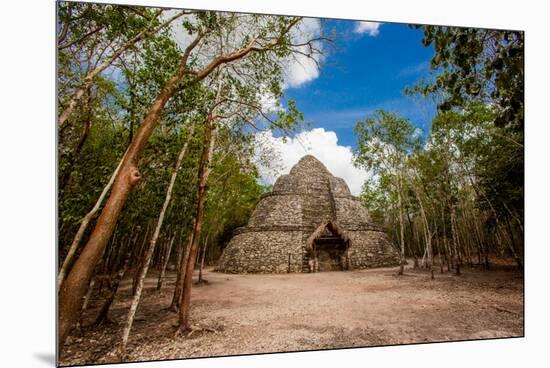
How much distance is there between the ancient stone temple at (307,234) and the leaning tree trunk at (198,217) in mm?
5601

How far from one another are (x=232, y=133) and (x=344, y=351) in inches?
140

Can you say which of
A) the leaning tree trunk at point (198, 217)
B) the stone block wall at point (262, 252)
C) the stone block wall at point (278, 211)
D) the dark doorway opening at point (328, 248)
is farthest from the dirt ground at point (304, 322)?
the stone block wall at point (278, 211)

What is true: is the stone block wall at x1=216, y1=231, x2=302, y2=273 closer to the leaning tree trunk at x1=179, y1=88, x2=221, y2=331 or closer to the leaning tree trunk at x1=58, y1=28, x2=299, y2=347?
the leaning tree trunk at x1=179, y1=88, x2=221, y2=331

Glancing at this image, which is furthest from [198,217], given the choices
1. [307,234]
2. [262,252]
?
[307,234]

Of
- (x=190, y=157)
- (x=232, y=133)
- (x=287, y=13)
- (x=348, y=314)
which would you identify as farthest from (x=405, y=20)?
(x=348, y=314)

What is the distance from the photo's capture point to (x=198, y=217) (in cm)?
388

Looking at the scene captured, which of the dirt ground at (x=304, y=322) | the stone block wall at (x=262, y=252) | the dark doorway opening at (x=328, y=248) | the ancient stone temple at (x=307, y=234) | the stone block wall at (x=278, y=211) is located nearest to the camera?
the dirt ground at (x=304, y=322)

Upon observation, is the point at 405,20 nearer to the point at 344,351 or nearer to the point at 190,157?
the point at 190,157

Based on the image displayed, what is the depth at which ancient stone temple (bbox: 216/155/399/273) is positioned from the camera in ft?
35.9

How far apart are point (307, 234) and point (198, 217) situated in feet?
28.0

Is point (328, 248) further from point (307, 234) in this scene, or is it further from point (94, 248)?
point (94, 248)

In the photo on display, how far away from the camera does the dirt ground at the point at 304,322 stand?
331 cm

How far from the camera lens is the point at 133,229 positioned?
14.5 feet

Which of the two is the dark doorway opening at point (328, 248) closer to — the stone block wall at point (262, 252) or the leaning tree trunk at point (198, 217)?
the stone block wall at point (262, 252)
